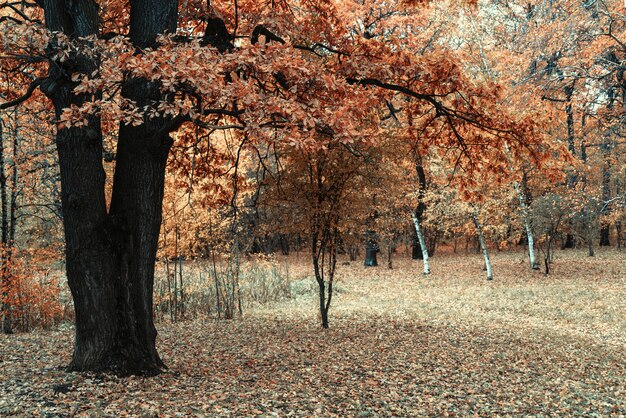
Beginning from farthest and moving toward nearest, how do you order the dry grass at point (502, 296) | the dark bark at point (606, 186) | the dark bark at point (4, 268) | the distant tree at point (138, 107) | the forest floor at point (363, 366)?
the dark bark at point (606, 186) → the dry grass at point (502, 296) → the dark bark at point (4, 268) → the forest floor at point (363, 366) → the distant tree at point (138, 107)

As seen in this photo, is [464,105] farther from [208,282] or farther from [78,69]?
[208,282]

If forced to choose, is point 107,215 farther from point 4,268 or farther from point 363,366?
point 4,268

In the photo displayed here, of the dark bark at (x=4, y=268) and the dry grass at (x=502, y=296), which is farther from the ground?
the dark bark at (x=4, y=268)

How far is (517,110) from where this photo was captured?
1072 cm

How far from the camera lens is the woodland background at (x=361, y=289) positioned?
551 centimetres

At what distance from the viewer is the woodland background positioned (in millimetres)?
5512

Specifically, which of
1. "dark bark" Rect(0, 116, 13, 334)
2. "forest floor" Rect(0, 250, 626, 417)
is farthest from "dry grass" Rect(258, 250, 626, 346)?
"dark bark" Rect(0, 116, 13, 334)

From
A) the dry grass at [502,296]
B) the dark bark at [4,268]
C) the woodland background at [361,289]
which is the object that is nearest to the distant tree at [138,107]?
the woodland background at [361,289]

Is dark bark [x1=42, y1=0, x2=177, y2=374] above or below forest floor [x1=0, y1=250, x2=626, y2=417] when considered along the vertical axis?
above

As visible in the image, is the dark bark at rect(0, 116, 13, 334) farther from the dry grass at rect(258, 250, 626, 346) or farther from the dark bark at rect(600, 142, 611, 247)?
the dark bark at rect(600, 142, 611, 247)

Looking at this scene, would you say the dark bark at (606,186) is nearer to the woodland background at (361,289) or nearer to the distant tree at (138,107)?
the woodland background at (361,289)

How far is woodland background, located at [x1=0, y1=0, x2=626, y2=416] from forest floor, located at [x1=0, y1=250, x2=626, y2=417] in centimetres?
4

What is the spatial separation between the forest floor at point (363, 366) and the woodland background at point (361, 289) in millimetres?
42

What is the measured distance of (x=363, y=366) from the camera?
6977 mm
